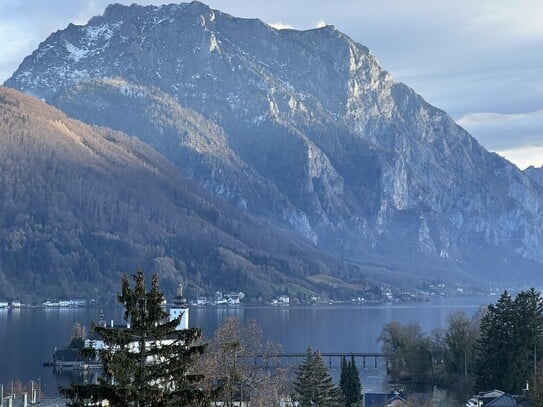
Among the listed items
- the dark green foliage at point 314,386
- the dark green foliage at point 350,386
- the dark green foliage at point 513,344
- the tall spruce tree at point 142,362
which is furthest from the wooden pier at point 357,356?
the tall spruce tree at point 142,362

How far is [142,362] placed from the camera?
2930cm

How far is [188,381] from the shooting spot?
30094 mm

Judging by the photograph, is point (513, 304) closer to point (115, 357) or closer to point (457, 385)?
point (457, 385)

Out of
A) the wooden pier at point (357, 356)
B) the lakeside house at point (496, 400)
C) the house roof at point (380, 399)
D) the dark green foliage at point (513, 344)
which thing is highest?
the dark green foliage at point (513, 344)

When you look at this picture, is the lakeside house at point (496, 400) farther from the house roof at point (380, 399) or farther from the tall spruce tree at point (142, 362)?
the tall spruce tree at point (142, 362)

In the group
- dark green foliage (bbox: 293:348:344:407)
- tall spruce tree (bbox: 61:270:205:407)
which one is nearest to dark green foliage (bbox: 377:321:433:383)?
dark green foliage (bbox: 293:348:344:407)

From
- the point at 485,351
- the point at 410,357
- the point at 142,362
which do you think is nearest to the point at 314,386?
the point at 485,351

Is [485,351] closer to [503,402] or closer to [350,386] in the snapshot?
[350,386]

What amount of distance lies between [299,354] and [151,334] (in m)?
127

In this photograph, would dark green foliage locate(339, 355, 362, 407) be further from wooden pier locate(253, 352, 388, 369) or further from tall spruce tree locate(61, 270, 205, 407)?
wooden pier locate(253, 352, 388, 369)

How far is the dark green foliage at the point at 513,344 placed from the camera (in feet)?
305

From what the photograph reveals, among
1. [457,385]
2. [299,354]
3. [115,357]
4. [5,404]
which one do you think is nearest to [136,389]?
[115,357]

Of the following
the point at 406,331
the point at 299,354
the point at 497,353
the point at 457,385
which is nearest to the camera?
the point at 497,353

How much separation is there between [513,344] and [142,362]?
68571mm
